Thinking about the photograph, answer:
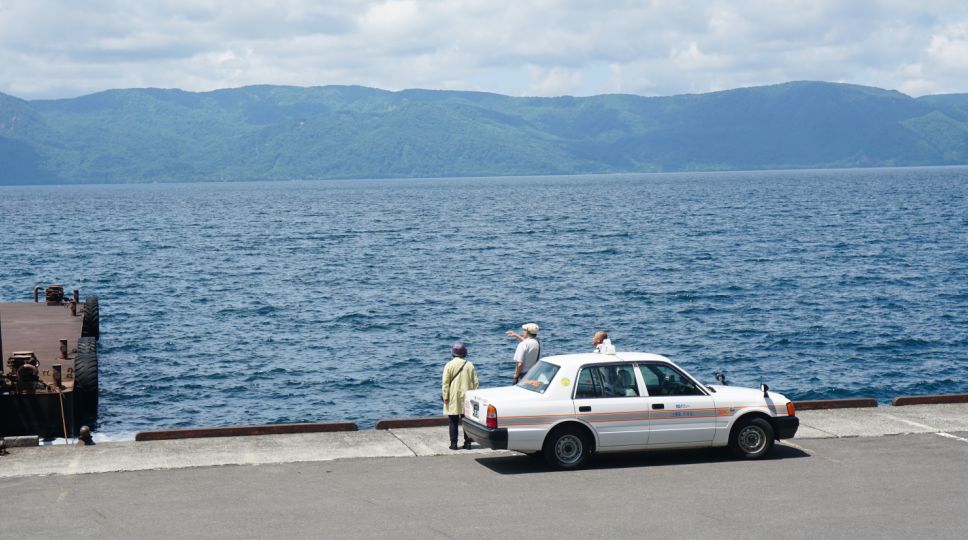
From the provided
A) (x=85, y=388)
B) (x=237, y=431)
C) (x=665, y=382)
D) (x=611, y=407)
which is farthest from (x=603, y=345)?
(x=85, y=388)

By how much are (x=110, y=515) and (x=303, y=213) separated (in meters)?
143

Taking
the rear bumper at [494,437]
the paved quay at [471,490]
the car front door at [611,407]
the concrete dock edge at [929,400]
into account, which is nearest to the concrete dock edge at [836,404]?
the concrete dock edge at [929,400]

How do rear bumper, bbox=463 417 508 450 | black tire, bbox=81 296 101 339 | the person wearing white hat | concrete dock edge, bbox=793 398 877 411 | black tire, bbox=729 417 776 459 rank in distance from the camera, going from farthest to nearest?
black tire, bbox=81 296 101 339 < concrete dock edge, bbox=793 398 877 411 < the person wearing white hat < black tire, bbox=729 417 776 459 < rear bumper, bbox=463 417 508 450

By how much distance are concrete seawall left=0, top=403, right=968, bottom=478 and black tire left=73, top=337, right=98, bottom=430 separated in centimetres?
814

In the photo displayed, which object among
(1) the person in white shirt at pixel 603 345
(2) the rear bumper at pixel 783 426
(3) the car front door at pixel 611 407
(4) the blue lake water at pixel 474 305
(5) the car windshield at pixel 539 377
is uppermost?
(1) the person in white shirt at pixel 603 345

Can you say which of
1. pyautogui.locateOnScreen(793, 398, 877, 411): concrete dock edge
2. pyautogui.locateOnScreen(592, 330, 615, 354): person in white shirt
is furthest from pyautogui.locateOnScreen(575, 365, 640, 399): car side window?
pyautogui.locateOnScreen(793, 398, 877, 411): concrete dock edge

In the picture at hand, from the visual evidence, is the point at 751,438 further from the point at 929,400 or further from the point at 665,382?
the point at 929,400

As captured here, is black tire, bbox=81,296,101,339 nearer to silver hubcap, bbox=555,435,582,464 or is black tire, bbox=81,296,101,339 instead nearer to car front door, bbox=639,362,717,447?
silver hubcap, bbox=555,435,582,464

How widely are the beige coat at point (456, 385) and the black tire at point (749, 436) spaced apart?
4.13m

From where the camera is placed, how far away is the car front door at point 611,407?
15914 mm

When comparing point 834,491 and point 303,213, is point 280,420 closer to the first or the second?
Result: point 834,491

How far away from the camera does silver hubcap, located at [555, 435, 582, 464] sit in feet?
52.3

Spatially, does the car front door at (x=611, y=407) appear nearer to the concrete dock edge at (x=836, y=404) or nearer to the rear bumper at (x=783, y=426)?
the rear bumper at (x=783, y=426)

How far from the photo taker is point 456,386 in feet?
57.4
